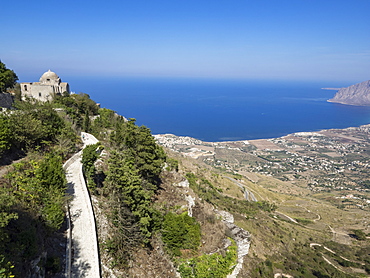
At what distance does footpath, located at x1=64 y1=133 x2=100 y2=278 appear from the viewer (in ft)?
33.0

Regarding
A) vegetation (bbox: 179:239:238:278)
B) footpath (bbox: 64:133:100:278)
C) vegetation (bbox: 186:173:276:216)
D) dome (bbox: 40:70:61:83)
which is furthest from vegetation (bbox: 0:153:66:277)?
dome (bbox: 40:70:61:83)

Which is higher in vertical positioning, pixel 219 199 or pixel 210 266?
pixel 210 266

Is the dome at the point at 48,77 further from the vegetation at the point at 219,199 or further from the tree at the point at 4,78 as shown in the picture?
the vegetation at the point at 219,199

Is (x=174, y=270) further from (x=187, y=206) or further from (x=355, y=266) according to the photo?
(x=355, y=266)

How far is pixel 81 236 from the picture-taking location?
11.7 meters

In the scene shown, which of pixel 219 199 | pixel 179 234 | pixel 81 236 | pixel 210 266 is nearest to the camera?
pixel 81 236

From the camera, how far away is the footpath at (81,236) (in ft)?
33.0

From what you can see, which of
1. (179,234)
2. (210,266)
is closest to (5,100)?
(179,234)

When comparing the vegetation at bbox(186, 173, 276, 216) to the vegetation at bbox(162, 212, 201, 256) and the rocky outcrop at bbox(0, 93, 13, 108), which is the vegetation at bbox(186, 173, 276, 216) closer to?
the vegetation at bbox(162, 212, 201, 256)

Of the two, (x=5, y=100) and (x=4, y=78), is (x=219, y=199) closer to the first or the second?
(x=5, y=100)

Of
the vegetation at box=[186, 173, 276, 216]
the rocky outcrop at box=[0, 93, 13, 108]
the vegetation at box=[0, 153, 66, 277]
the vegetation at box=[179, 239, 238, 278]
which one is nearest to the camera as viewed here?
the vegetation at box=[0, 153, 66, 277]

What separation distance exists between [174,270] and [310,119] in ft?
705

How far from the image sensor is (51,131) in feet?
66.2

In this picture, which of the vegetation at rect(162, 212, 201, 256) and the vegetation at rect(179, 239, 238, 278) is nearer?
the vegetation at rect(179, 239, 238, 278)
